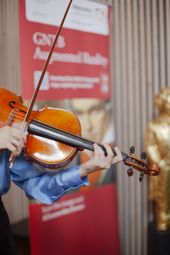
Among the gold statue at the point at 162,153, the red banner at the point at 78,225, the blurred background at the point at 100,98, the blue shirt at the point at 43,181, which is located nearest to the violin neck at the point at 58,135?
the blue shirt at the point at 43,181

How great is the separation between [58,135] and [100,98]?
1122mm

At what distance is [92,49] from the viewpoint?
2154mm

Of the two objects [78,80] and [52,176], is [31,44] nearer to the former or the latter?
[78,80]

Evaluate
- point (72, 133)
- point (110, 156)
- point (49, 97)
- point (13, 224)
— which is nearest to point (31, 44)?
point (49, 97)

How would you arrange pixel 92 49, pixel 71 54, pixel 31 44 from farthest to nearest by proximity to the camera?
pixel 92 49
pixel 71 54
pixel 31 44

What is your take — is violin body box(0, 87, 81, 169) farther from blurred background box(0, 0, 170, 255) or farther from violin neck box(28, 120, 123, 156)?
blurred background box(0, 0, 170, 255)

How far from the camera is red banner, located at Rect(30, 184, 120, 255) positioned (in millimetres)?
1875

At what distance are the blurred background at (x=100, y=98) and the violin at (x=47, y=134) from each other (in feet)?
1.84

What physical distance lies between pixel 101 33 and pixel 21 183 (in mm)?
1314

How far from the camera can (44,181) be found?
3.96 feet

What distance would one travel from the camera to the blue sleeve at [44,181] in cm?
119

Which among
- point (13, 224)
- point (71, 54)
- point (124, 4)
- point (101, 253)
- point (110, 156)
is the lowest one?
point (101, 253)

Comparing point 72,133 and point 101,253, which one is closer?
point 72,133

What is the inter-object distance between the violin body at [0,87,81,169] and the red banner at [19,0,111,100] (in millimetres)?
553
